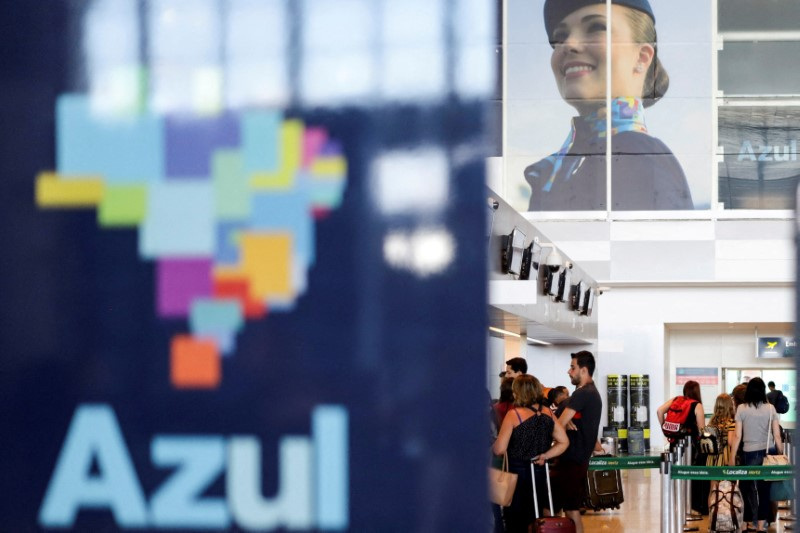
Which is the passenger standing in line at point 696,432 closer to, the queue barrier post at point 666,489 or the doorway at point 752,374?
the queue barrier post at point 666,489

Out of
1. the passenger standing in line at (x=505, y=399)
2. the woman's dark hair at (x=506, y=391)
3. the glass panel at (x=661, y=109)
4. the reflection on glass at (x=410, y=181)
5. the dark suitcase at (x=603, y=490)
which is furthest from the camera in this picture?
the glass panel at (x=661, y=109)

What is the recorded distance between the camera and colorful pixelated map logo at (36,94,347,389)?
1901mm

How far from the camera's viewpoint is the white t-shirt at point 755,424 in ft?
29.7

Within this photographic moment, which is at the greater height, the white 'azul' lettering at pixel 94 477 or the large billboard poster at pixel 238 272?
the large billboard poster at pixel 238 272

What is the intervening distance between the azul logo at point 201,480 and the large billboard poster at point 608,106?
68.3ft

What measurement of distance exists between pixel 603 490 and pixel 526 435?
4.10 metres

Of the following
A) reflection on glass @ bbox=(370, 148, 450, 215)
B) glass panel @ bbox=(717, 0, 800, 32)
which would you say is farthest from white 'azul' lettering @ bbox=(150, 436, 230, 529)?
glass panel @ bbox=(717, 0, 800, 32)

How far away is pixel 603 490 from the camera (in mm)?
10820

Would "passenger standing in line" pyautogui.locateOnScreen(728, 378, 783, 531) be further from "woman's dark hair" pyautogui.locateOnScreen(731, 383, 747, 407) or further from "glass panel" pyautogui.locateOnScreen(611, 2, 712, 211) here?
"glass panel" pyautogui.locateOnScreen(611, 2, 712, 211)

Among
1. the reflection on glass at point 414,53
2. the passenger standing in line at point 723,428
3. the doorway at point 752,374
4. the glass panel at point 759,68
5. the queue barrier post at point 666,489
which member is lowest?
the queue barrier post at point 666,489

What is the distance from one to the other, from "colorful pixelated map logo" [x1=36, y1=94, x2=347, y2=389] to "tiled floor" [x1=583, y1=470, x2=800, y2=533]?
329 inches

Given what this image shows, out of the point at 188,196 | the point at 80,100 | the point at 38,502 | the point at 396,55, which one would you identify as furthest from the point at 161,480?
the point at 396,55

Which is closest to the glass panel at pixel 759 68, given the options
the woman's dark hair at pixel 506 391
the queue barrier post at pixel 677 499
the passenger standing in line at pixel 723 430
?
the passenger standing in line at pixel 723 430

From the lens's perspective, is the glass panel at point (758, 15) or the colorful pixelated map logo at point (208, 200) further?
the glass panel at point (758, 15)
